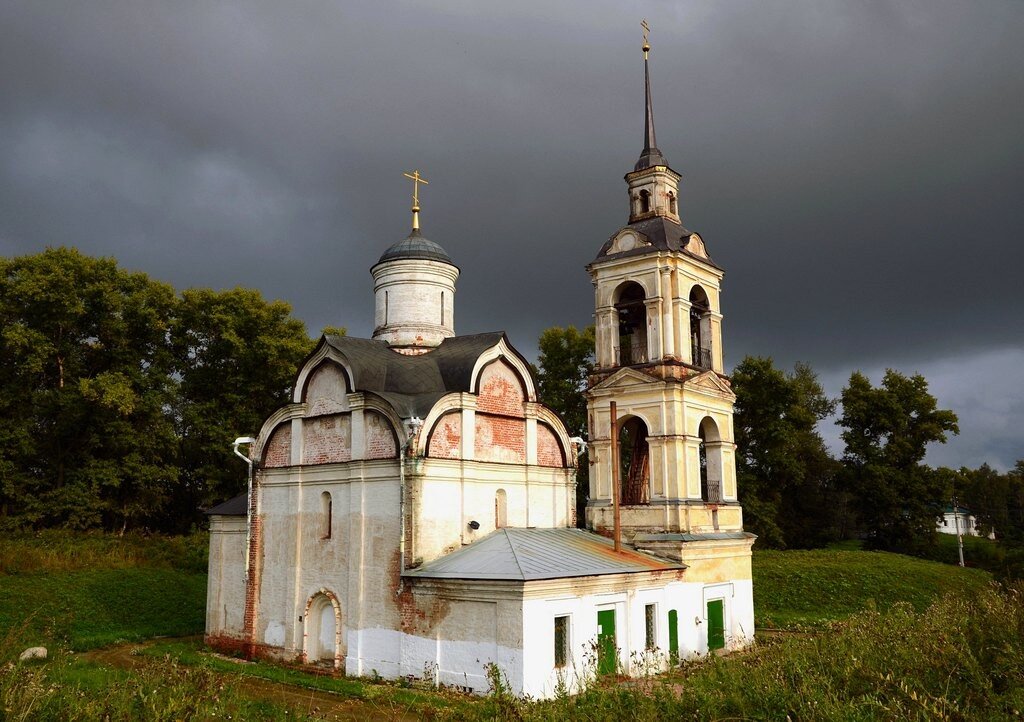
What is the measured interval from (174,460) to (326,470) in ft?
54.5

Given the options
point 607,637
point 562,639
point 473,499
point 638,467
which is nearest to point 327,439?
point 473,499

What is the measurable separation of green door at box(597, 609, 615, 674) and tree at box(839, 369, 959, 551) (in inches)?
987

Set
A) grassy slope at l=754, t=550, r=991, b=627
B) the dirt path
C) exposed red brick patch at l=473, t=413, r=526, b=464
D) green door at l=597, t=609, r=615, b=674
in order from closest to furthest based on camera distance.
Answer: the dirt path
green door at l=597, t=609, r=615, b=674
exposed red brick patch at l=473, t=413, r=526, b=464
grassy slope at l=754, t=550, r=991, b=627

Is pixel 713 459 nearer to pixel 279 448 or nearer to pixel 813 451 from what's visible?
pixel 279 448

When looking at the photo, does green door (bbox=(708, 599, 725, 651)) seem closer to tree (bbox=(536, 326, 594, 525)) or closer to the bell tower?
the bell tower

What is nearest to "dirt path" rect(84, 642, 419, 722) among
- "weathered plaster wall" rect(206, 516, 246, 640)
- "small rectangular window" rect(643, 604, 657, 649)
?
"weathered plaster wall" rect(206, 516, 246, 640)

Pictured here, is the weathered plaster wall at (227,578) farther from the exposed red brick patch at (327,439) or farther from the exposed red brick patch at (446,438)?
the exposed red brick patch at (446,438)

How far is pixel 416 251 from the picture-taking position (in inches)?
798

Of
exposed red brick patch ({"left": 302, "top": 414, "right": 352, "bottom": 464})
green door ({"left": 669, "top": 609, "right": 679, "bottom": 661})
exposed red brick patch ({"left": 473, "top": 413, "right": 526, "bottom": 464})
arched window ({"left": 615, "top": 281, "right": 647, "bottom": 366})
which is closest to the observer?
green door ({"left": 669, "top": 609, "right": 679, "bottom": 661})

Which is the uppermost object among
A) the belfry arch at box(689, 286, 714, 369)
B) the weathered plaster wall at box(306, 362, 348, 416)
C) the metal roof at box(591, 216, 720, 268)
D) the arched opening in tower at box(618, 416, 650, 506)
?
the metal roof at box(591, 216, 720, 268)

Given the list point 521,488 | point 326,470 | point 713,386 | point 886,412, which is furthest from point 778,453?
point 326,470

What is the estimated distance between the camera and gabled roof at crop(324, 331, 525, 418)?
1661 cm

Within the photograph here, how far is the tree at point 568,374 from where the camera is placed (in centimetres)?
3125

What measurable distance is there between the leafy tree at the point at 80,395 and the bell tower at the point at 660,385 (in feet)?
56.0
